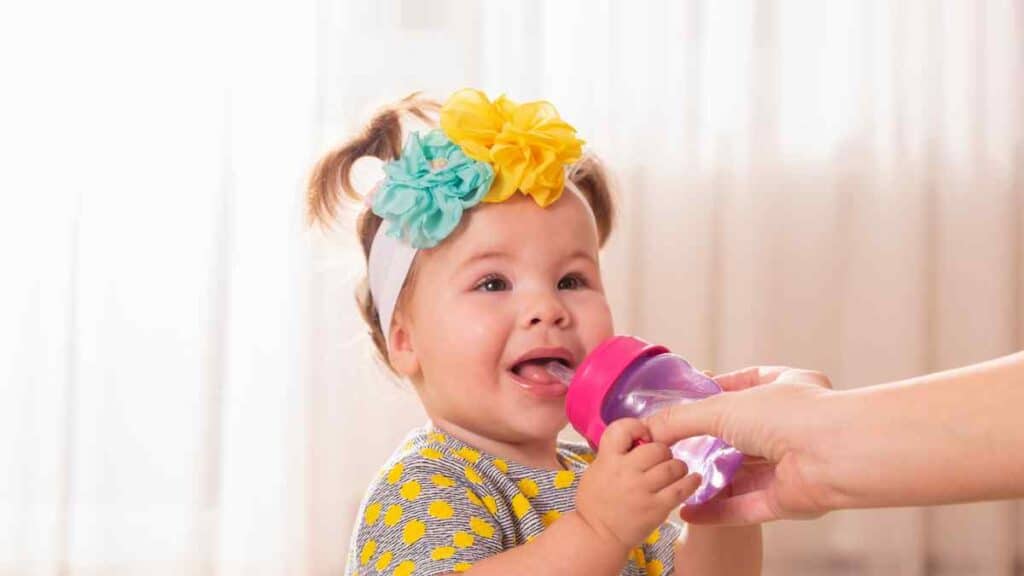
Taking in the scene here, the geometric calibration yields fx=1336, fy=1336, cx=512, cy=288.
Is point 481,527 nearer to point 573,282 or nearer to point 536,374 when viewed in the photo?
point 536,374

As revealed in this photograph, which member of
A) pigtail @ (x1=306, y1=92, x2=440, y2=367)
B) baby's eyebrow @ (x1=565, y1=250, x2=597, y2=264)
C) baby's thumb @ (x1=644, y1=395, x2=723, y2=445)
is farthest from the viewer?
pigtail @ (x1=306, y1=92, x2=440, y2=367)

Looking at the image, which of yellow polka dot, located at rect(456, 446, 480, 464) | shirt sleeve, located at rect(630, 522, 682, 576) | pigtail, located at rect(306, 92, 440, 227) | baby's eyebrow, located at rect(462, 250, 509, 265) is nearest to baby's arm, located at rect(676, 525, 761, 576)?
shirt sleeve, located at rect(630, 522, 682, 576)

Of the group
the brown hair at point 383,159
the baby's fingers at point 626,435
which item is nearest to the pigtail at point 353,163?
the brown hair at point 383,159

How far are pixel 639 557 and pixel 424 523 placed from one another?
303 millimetres

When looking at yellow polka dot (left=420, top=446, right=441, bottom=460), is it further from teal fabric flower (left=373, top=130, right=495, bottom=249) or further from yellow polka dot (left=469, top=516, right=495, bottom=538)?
teal fabric flower (left=373, top=130, right=495, bottom=249)

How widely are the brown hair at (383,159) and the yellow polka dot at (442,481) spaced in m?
0.31

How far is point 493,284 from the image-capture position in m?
1.33

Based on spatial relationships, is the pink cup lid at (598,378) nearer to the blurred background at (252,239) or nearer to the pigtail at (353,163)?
the pigtail at (353,163)

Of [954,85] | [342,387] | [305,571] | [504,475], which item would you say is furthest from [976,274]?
[504,475]

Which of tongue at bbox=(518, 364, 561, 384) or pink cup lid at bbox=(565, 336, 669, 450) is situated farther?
tongue at bbox=(518, 364, 561, 384)

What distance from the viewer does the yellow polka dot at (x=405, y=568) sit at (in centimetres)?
115

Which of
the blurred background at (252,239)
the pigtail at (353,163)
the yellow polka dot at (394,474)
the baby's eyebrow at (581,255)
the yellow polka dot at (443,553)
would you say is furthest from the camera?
the blurred background at (252,239)

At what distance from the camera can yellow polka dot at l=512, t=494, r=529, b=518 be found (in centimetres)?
128

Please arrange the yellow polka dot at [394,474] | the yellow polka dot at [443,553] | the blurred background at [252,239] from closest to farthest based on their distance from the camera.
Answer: the yellow polka dot at [443,553]
the yellow polka dot at [394,474]
the blurred background at [252,239]
